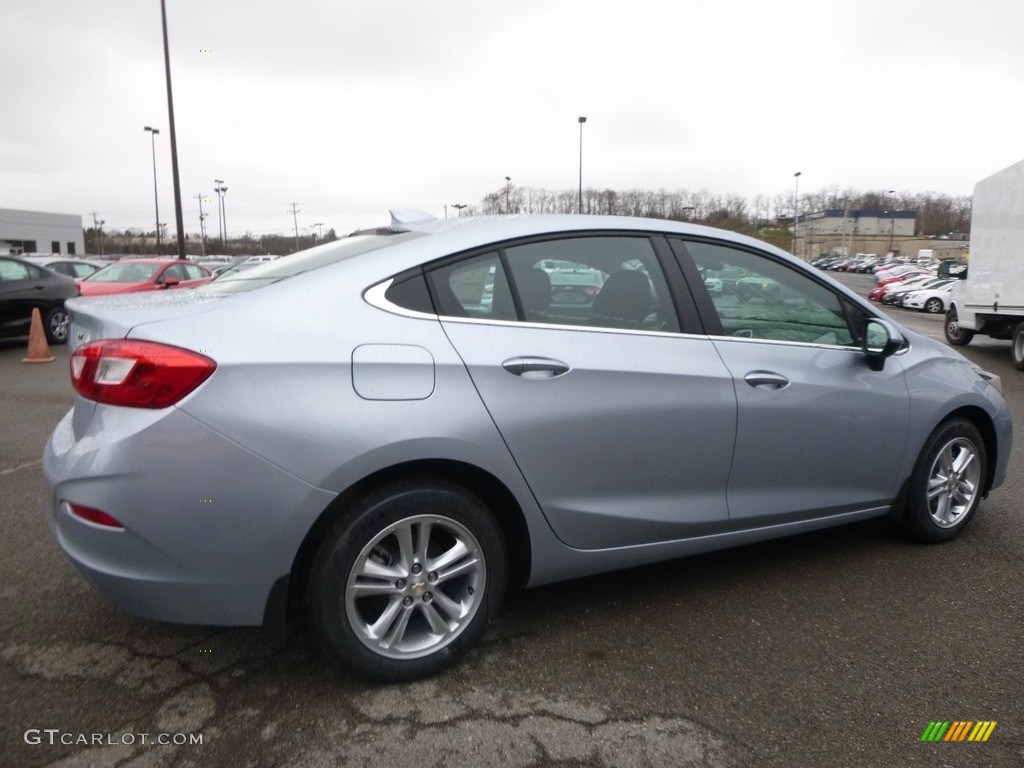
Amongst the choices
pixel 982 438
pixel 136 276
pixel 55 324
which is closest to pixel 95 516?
pixel 982 438

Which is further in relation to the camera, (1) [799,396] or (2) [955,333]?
(2) [955,333]

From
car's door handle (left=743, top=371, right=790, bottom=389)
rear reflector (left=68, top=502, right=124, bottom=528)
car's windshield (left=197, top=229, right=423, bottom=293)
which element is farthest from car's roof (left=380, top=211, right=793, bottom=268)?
rear reflector (left=68, top=502, right=124, bottom=528)

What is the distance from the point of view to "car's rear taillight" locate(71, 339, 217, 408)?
239 cm

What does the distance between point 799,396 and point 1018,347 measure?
33.8 feet

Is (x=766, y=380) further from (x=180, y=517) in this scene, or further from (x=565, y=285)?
(x=180, y=517)

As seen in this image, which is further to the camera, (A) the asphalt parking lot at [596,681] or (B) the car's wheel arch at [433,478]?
(B) the car's wheel arch at [433,478]

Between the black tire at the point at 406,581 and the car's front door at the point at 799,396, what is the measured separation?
1.16 metres

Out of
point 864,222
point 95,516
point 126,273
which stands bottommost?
point 95,516

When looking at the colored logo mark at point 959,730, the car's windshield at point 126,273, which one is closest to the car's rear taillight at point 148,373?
the colored logo mark at point 959,730

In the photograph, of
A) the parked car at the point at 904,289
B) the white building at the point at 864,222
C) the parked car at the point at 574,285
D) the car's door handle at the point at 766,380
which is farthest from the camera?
the white building at the point at 864,222

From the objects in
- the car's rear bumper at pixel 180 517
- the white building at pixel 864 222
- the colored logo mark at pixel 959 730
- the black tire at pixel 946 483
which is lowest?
the colored logo mark at pixel 959 730

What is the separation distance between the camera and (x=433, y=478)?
8.79 feet

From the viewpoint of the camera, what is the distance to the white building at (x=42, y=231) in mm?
68062

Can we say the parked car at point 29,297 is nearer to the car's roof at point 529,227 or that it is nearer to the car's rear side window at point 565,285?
the car's roof at point 529,227
